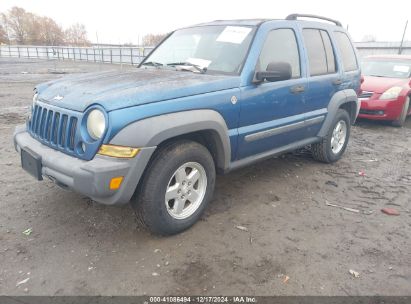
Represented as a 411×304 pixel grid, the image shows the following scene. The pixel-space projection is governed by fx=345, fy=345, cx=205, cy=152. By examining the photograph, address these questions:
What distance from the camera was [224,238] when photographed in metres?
3.09

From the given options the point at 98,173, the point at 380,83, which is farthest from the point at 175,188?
the point at 380,83

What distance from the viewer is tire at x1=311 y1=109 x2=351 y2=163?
4887mm

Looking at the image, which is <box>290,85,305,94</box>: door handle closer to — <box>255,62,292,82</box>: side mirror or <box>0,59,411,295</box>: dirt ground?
<box>255,62,292,82</box>: side mirror

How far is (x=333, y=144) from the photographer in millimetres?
5176

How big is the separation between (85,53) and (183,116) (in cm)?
3773

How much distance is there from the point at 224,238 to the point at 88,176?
1326mm

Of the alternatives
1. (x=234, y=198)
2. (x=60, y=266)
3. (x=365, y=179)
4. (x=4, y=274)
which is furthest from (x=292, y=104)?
(x=4, y=274)

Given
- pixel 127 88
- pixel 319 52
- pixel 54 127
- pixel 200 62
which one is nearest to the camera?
pixel 127 88

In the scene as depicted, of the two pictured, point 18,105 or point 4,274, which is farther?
point 18,105

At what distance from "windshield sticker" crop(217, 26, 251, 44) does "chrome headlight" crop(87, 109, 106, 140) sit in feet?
5.66

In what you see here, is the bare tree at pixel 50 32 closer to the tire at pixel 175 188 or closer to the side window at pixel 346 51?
the side window at pixel 346 51

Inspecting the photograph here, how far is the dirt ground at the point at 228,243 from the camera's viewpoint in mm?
2508

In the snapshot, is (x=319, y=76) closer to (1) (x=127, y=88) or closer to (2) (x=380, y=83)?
(1) (x=127, y=88)

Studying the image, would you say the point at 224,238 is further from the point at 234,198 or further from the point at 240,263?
the point at 234,198
